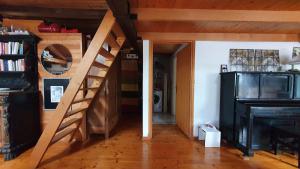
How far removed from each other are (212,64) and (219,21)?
101 cm

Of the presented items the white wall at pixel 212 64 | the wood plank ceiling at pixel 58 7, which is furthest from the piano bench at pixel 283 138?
the wood plank ceiling at pixel 58 7

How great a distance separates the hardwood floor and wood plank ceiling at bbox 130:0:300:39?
2.03m

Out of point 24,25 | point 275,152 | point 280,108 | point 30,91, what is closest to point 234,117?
point 280,108

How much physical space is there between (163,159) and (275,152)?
72.1 inches

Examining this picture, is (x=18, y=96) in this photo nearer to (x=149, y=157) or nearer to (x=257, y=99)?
(x=149, y=157)

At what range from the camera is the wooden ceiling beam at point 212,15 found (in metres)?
2.27

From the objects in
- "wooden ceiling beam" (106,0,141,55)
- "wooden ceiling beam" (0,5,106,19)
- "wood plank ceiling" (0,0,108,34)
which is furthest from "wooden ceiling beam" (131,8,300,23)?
"wooden ceiling beam" (0,5,106,19)

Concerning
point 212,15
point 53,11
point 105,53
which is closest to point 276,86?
point 212,15

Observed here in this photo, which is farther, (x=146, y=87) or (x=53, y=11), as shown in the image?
(x=146, y=87)

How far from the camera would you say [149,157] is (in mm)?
2520

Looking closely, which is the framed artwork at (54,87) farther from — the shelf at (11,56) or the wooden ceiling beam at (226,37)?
the wooden ceiling beam at (226,37)

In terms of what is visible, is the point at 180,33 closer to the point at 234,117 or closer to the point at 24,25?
the point at 234,117

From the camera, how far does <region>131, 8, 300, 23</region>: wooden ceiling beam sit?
89.2 inches

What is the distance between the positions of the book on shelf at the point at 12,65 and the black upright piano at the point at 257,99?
346 centimetres
